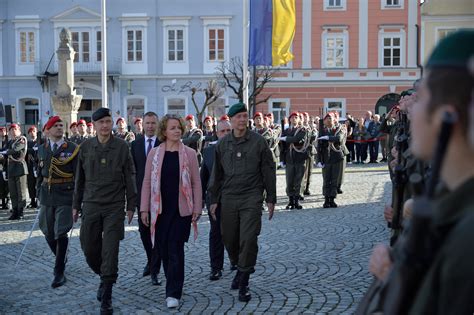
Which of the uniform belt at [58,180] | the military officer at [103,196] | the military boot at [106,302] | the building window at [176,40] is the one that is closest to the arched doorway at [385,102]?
the building window at [176,40]

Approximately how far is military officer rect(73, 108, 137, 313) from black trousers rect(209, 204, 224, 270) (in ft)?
5.01

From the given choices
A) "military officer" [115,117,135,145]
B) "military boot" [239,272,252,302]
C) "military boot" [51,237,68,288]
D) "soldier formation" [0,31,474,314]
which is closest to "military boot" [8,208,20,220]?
"military officer" [115,117,135,145]

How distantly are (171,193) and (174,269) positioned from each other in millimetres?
831

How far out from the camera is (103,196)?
25.4 ft

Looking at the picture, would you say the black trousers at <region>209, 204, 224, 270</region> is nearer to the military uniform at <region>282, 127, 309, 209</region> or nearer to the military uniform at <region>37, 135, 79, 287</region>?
the military uniform at <region>37, 135, 79, 287</region>

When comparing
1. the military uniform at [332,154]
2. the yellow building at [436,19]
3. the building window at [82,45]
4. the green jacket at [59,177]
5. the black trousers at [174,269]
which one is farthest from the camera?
the building window at [82,45]

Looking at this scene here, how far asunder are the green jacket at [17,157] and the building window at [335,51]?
3178cm

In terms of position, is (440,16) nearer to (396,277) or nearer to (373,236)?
(373,236)

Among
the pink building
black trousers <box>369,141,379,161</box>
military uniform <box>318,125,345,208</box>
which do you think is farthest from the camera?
the pink building

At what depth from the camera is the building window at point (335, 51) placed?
150 ft

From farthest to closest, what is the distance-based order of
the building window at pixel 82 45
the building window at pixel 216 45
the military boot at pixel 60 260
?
the building window at pixel 82 45 → the building window at pixel 216 45 → the military boot at pixel 60 260

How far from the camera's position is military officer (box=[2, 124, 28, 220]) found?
15633 millimetres

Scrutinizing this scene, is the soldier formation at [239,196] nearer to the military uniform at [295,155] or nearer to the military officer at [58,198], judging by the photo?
the military officer at [58,198]

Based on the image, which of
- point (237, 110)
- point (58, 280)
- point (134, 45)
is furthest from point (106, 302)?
point (134, 45)
